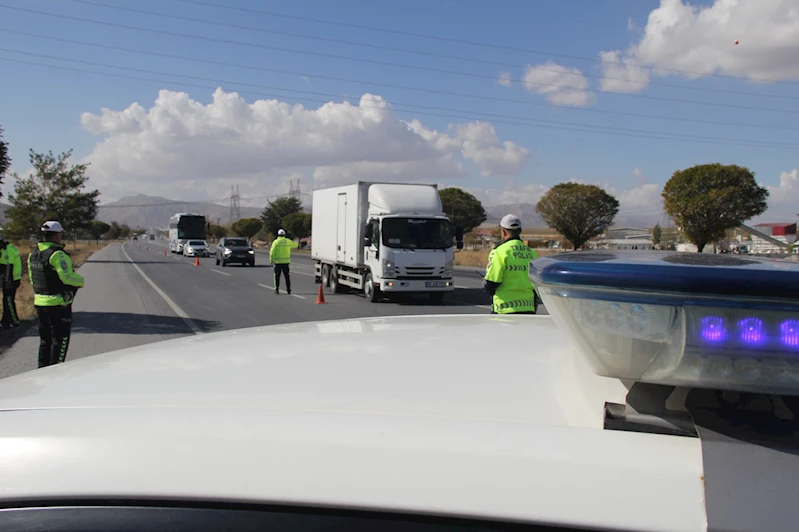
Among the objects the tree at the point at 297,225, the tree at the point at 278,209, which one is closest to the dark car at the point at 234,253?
the tree at the point at 297,225

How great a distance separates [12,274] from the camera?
12.8 m

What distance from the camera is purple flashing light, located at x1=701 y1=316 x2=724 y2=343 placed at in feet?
3.37

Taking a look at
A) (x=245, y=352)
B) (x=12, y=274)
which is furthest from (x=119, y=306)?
(x=245, y=352)

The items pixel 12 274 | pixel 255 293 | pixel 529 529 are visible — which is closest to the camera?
pixel 529 529

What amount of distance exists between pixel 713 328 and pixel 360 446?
61cm

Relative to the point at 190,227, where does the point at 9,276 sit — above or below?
below

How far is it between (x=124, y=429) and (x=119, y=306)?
17674 millimetres

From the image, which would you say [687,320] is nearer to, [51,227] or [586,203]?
[51,227]

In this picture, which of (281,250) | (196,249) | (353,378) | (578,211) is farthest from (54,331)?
(578,211)

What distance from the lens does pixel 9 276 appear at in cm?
1281

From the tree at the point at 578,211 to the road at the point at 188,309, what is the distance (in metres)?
45.0

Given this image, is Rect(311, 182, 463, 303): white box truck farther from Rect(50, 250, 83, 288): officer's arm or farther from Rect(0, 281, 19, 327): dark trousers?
Rect(50, 250, 83, 288): officer's arm

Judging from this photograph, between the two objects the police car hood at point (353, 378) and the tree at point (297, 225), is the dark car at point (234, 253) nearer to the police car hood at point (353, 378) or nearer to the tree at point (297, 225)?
the police car hood at point (353, 378)

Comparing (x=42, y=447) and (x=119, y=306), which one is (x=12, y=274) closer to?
(x=119, y=306)
